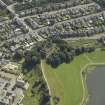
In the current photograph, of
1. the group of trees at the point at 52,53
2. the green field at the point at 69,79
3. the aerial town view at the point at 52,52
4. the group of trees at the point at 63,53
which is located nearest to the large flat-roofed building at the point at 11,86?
the aerial town view at the point at 52,52

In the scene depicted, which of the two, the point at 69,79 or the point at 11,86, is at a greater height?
the point at 11,86

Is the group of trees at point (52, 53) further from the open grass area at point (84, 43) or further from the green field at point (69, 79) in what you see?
the open grass area at point (84, 43)

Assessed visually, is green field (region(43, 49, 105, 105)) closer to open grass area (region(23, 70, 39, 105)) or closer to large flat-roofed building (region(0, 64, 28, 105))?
open grass area (region(23, 70, 39, 105))

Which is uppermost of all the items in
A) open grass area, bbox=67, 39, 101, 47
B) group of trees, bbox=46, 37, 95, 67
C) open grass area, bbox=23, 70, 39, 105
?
open grass area, bbox=67, 39, 101, 47

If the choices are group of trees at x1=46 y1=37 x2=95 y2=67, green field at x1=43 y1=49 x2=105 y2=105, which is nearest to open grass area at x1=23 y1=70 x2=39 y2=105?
green field at x1=43 y1=49 x2=105 y2=105

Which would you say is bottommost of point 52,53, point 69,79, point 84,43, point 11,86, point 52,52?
point 69,79

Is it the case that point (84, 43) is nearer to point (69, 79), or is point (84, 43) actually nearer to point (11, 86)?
point (69, 79)

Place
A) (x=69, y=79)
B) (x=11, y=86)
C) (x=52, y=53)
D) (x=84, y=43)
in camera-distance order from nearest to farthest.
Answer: (x=11, y=86), (x=69, y=79), (x=52, y=53), (x=84, y=43)

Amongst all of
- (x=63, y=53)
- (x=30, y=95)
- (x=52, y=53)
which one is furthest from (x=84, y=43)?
(x=30, y=95)
